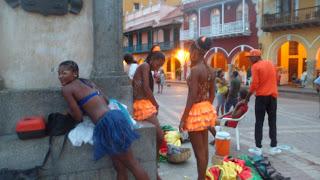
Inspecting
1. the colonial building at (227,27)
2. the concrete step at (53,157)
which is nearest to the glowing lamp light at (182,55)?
the colonial building at (227,27)

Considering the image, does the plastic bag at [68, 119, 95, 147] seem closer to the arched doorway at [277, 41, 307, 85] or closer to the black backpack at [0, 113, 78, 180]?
the black backpack at [0, 113, 78, 180]

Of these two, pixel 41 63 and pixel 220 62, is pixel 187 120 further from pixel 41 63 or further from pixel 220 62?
pixel 220 62

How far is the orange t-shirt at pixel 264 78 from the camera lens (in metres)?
6.22

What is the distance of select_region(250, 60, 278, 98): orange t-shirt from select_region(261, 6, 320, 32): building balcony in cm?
1786

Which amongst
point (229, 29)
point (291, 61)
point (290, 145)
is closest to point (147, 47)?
point (229, 29)

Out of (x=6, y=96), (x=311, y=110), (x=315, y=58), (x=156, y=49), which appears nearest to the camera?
(x=6, y=96)

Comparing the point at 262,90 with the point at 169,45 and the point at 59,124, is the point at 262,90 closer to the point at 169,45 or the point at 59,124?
the point at 59,124

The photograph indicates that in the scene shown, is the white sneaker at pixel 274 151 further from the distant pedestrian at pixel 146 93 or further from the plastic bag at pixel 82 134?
the plastic bag at pixel 82 134

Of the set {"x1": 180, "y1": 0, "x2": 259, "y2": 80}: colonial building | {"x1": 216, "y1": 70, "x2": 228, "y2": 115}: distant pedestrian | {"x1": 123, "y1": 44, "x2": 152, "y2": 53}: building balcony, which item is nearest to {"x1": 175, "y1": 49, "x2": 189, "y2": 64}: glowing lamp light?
{"x1": 180, "y1": 0, "x2": 259, "y2": 80}: colonial building

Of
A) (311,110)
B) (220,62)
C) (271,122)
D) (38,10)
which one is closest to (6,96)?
(38,10)

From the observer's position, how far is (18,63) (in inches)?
158

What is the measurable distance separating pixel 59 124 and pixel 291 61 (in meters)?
25.8

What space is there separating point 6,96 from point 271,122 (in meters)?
4.35

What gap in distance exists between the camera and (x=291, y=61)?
27109 millimetres
